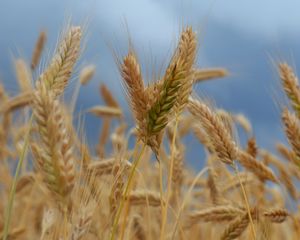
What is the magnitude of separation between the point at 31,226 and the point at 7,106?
2.74 ft

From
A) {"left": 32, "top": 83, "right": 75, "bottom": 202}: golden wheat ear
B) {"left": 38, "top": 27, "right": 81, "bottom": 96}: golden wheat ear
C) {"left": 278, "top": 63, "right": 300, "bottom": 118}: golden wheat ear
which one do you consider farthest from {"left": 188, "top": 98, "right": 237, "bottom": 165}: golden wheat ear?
{"left": 32, "top": 83, "right": 75, "bottom": 202}: golden wheat ear

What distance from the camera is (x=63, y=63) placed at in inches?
60.5

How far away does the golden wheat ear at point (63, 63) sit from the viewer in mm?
1439

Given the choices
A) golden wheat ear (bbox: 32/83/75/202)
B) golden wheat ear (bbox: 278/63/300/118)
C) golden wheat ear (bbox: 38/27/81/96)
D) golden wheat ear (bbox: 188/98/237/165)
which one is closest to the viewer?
golden wheat ear (bbox: 32/83/75/202)

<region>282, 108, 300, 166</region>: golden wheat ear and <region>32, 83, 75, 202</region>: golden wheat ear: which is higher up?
<region>282, 108, 300, 166</region>: golden wheat ear

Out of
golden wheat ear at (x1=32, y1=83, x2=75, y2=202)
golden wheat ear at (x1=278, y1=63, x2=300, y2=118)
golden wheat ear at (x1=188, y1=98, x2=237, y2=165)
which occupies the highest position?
golden wheat ear at (x1=278, y1=63, x2=300, y2=118)

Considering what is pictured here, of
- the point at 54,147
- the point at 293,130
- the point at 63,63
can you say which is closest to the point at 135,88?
the point at 63,63

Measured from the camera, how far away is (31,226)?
12.0 feet

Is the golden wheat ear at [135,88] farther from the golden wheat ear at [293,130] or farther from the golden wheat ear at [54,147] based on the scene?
the golden wheat ear at [293,130]

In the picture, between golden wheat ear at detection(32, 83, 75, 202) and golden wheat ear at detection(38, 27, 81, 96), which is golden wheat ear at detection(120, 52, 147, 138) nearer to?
golden wheat ear at detection(38, 27, 81, 96)

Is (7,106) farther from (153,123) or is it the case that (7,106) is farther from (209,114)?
(153,123)

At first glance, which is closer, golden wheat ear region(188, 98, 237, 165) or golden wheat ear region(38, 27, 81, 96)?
golden wheat ear region(38, 27, 81, 96)

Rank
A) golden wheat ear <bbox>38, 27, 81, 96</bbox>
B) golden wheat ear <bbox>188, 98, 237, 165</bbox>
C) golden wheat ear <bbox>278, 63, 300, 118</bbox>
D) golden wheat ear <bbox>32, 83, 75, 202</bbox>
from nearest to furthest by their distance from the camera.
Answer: golden wheat ear <bbox>32, 83, 75, 202</bbox>
golden wheat ear <bbox>38, 27, 81, 96</bbox>
golden wheat ear <bbox>188, 98, 237, 165</bbox>
golden wheat ear <bbox>278, 63, 300, 118</bbox>

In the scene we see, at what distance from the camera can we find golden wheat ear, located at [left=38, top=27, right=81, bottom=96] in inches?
56.7
